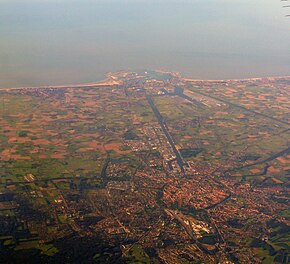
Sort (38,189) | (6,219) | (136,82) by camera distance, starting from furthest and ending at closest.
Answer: (136,82), (38,189), (6,219)

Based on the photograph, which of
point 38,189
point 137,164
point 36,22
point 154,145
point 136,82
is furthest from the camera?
point 36,22

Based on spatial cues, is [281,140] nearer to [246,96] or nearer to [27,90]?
[246,96]

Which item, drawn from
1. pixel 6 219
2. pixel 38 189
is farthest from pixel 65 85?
pixel 6 219

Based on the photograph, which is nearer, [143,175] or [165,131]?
[143,175]

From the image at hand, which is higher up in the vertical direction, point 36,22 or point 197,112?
point 36,22

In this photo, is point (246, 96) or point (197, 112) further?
point (246, 96)

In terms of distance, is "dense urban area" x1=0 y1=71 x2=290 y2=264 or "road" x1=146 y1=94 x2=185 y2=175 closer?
"dense urban area" x1=0 y1=71 x2=290 y2=264

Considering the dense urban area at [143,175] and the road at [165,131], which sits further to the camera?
the road at [165,131]

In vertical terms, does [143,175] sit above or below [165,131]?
below
